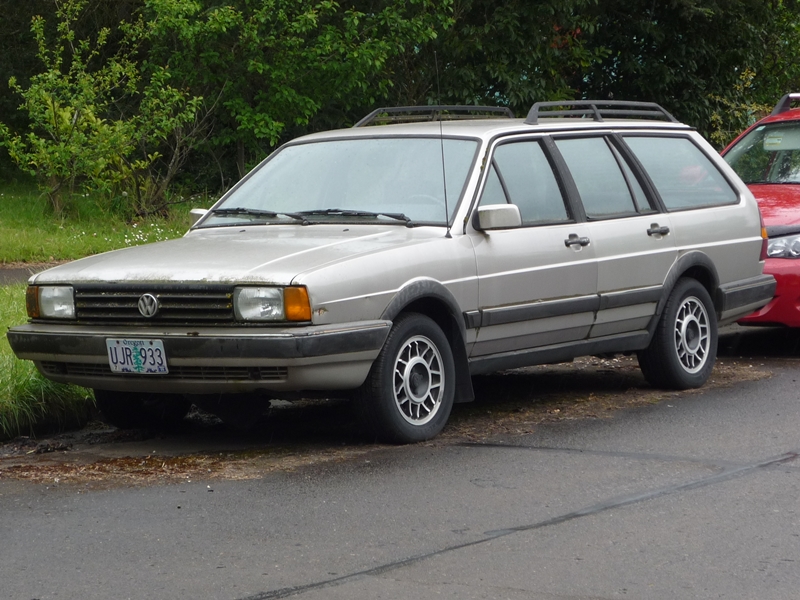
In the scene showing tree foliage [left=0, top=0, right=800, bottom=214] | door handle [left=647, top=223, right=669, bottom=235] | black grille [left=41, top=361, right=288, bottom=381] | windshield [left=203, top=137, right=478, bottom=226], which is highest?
tree foliage [left=0, top=0, right=800, bottom=214]

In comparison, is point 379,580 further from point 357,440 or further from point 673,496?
point 357,440

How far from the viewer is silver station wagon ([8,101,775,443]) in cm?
630

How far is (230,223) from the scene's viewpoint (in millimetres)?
7621

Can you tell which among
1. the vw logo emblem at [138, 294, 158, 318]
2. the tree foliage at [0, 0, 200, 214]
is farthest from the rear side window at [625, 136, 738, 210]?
the tree foliage at [0, 0, 200, 214]

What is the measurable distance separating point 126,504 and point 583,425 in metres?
2.76

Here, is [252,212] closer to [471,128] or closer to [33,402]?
[471,128]

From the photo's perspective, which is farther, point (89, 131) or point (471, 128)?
point (89, 131)

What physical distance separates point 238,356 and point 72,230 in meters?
10.9

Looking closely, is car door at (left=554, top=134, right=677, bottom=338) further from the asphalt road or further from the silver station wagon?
the asphalt road

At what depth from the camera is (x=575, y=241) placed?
303 inches

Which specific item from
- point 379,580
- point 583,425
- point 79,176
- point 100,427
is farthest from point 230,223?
point 79,176

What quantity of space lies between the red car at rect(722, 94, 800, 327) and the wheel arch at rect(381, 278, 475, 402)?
11.3ft

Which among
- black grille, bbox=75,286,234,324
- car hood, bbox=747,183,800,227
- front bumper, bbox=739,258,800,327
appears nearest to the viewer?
black grille, bbox=75,286,234,324

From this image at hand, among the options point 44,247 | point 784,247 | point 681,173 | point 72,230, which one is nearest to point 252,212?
point 681,173
